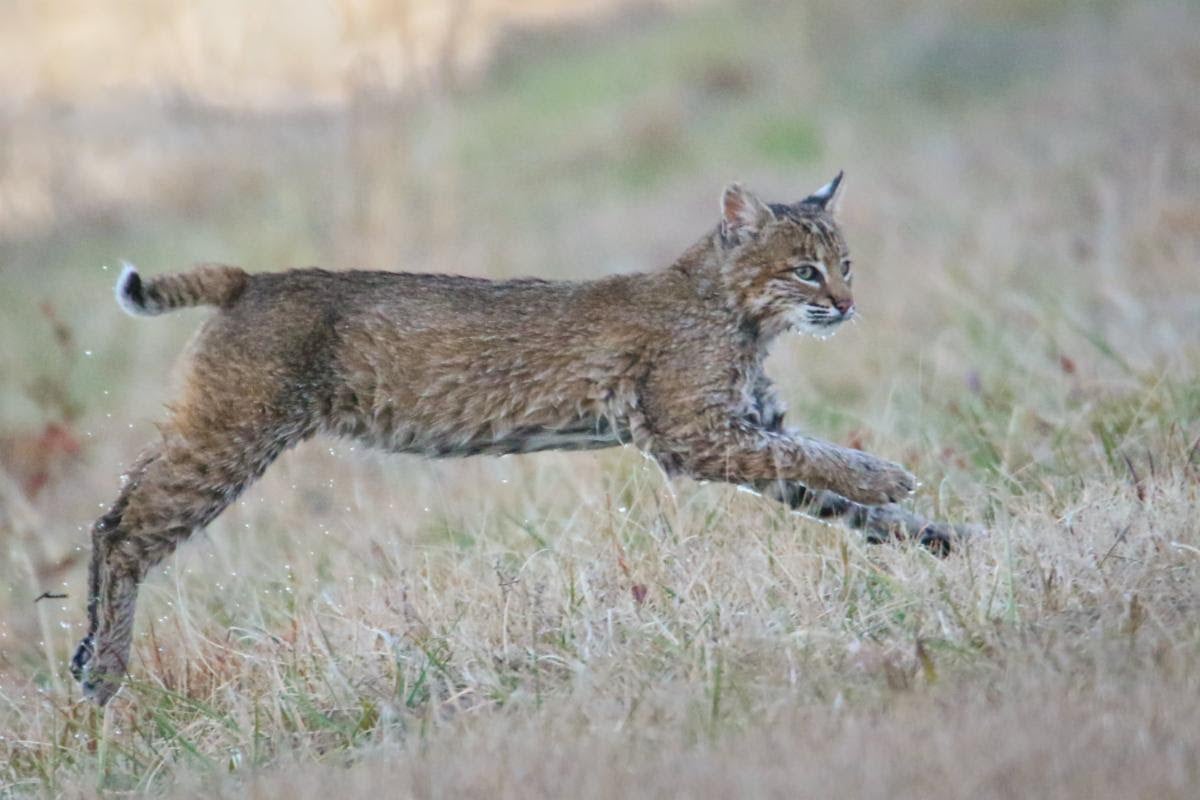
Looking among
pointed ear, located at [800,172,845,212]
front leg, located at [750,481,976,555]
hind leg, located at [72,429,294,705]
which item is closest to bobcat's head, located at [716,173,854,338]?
pointed ear, located at [800,172,845,212]

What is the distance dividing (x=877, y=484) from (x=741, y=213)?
1078mm

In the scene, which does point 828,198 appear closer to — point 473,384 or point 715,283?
point 715,283

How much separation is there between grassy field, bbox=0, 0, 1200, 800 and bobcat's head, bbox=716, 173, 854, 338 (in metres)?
0.64

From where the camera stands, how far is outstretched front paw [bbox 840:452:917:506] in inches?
210

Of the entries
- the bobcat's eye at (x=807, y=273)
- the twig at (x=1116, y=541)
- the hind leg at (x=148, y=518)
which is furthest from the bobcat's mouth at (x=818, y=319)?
the hind leg at (x=148, y=518)

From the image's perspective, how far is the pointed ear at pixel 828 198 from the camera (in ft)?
20.1

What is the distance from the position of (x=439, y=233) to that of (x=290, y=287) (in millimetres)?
5326

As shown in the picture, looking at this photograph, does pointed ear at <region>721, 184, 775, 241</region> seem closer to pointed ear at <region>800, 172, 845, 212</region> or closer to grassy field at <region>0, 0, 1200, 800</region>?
pointed ear at <region>800, 172, 845, 212</region>

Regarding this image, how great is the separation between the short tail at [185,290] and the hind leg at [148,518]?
405 millimetres

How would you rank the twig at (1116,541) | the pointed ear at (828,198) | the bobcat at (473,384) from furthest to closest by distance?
the pointed ear at (828,198) → the bobcat at (473,384) → the twig at (1116,541)

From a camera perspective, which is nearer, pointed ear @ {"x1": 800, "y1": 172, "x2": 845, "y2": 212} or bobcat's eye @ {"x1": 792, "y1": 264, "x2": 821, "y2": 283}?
bobcat's eye @ {"x1": 792, "y1": 264, "x2": 821, "y2": 283}

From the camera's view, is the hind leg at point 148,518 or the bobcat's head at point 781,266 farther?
the bobcat's head at point 781,266

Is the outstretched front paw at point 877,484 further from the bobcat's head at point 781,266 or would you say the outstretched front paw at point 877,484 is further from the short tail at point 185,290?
the short tail at point 185,290

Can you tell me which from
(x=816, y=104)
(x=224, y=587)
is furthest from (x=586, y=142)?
(x=224, y=587)
